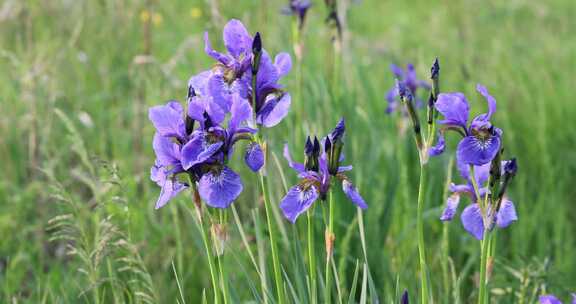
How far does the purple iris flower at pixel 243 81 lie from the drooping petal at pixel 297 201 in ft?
0.50

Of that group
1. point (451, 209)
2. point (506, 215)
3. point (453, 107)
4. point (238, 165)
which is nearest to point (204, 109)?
point (453, 107)

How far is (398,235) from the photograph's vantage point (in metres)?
2.73

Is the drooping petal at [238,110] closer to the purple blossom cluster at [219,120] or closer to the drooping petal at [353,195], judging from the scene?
the purple blossom cluster at [219,120]

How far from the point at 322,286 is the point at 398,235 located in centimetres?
99

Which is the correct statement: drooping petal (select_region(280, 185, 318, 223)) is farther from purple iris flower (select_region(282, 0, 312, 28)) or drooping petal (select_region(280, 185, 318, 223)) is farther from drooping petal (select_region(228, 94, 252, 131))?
purple iris flower (select_region(282, 0, 312, 28))

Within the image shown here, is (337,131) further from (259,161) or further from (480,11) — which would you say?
(480,11)

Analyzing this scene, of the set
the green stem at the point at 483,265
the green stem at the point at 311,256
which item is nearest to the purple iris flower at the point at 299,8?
the green stem at the point at 311,256

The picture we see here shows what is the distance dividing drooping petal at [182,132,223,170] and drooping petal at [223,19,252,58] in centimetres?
26

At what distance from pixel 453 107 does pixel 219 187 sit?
0.51 metres

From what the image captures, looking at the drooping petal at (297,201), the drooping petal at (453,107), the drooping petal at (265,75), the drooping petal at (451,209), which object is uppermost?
the drooping petal at (265,75)

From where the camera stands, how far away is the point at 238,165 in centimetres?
327

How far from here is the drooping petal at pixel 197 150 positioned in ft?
4.38

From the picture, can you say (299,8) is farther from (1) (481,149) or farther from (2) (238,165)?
(1) (481,149)

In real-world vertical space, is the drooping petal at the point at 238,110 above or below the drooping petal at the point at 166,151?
above
